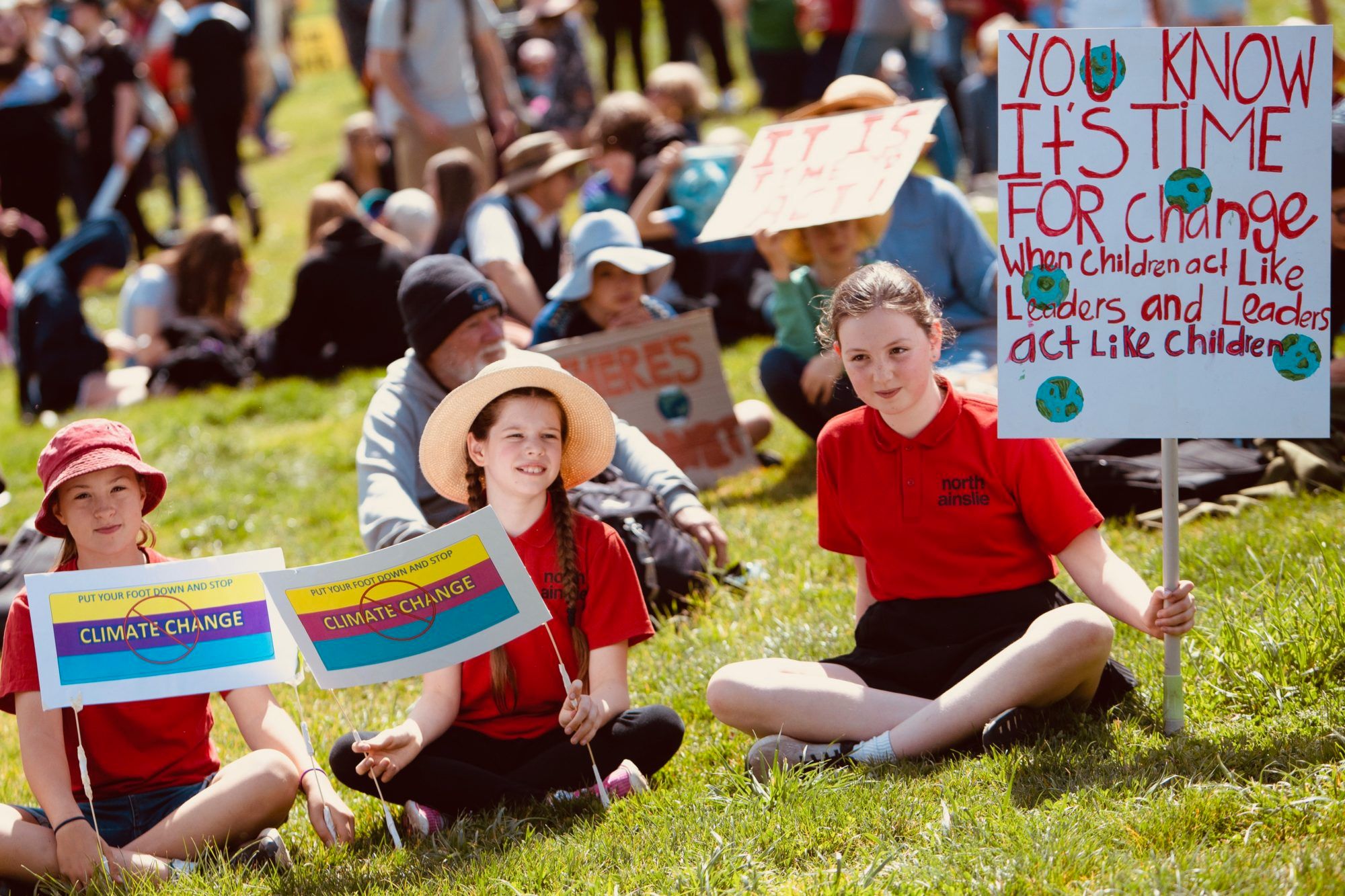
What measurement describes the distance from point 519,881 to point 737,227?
3163 mm

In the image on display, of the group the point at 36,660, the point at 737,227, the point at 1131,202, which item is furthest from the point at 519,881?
the point at 737,227

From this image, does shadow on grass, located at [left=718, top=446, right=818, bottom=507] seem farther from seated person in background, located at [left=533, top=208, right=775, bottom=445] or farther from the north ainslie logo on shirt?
the north ainslie logo on shirt

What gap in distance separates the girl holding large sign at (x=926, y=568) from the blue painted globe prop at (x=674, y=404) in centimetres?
286

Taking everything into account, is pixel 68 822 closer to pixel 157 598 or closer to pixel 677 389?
pixel 157 598

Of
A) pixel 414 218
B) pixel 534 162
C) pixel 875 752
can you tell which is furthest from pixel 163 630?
pixel 414 218

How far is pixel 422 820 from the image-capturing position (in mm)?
3830

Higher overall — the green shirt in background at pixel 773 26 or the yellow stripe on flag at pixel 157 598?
the green shirt in background at pixel 773 26

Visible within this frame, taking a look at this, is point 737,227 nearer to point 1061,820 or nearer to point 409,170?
point 1061,820

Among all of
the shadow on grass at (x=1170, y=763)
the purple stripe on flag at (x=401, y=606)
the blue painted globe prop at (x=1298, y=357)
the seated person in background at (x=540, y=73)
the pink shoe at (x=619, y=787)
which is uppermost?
the seated person in background at (x=540, y=73)

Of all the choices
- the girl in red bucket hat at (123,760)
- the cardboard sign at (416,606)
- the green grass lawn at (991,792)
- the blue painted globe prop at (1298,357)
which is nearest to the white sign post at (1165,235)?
the blue painted globe prop at (1298,357)

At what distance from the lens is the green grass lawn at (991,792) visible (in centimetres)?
309

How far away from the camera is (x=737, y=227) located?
5.85 meters

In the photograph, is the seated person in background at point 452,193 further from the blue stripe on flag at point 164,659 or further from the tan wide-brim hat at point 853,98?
the blue stripe on flag at point 164,659

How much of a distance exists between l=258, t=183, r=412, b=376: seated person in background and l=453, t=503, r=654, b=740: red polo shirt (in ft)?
18.6
